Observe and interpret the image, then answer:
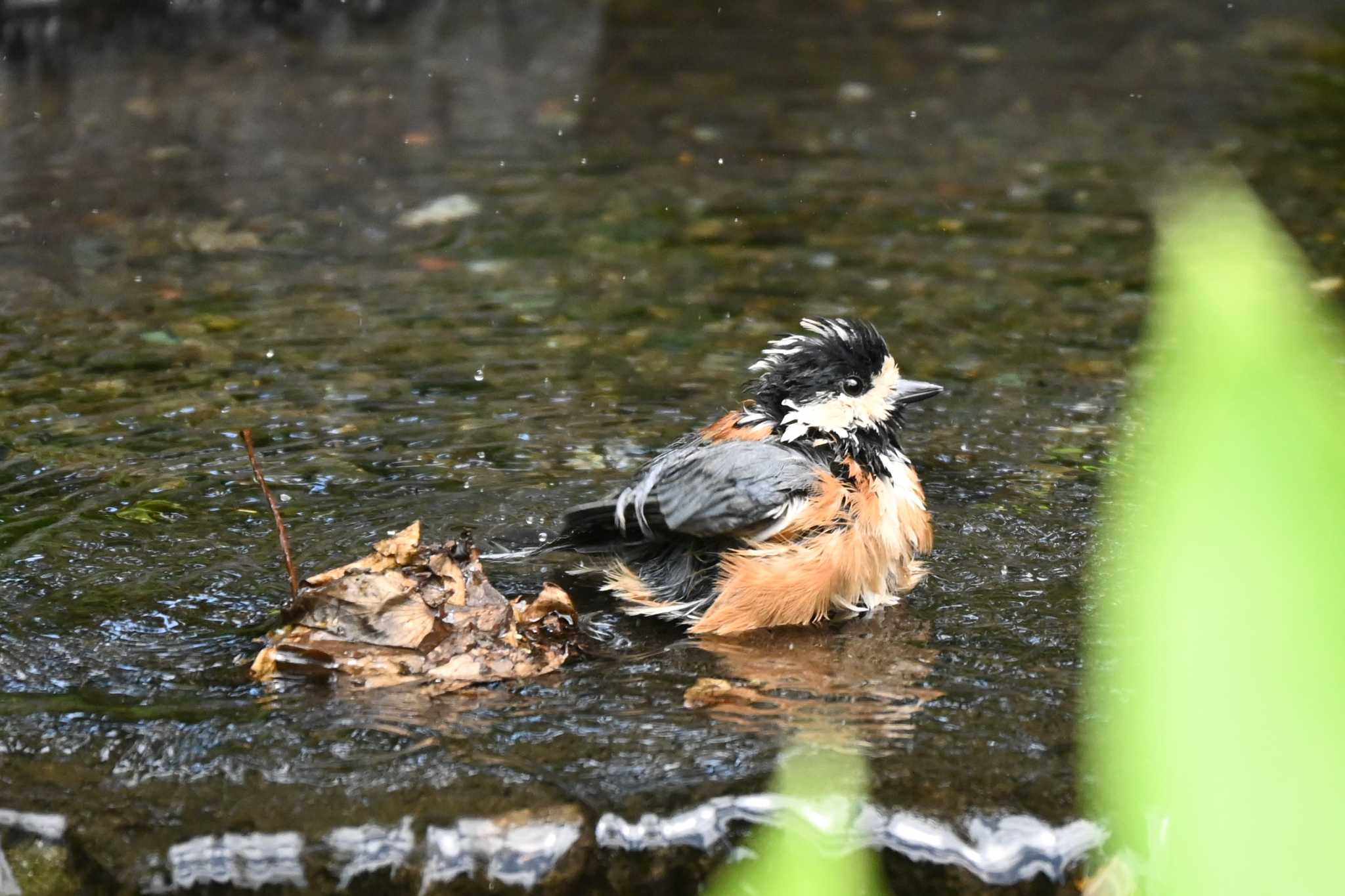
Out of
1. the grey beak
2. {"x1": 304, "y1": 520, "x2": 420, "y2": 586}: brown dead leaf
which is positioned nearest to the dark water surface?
{"x1": 304, "y1": 520, "x2": 420, "y2": 586}: brown dead leaf

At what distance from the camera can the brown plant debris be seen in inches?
165

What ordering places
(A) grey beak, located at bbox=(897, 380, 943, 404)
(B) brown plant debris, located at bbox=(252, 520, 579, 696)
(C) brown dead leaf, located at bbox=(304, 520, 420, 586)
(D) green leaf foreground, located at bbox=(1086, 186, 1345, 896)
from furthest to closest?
(A) grey beak, located at bbox=(897, 380, 943, 404), (C) brown dead leaf, located at bbox=(304, 520, 420, 586), (B) brown plant debris, located at bbox=(252, 520, 579, 696), (D) green leaf foreground, located at bbox=(1086, 186, 1345, 896)

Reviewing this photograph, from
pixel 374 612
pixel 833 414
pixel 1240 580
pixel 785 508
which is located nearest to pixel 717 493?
pixel 785 508

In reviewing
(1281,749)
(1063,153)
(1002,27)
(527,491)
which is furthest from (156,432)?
(1002,27)

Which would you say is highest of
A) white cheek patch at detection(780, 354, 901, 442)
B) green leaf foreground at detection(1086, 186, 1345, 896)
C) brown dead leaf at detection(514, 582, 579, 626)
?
green leaf foreground at detection(1086, 186, 1345, 896)

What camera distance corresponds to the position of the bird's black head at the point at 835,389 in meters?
4.96

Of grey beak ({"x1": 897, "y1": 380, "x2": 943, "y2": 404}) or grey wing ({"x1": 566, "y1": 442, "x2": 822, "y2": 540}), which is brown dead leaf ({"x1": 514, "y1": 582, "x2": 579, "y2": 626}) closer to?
grey wing ({"x1": 566, "y1": 442, "x2": 822, "y2": 540})

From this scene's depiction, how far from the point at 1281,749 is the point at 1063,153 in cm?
1008

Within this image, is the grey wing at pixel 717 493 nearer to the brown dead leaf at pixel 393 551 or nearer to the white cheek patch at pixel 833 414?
the white cheek patch at pixel 833 414

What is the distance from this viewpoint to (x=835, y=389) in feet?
16.3

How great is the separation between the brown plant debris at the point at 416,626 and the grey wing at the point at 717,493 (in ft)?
1.26

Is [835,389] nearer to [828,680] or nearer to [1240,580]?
[828,680]

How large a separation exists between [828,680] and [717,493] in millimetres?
709

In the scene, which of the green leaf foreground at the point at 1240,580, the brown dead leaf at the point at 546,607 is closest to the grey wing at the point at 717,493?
the brown dead leaf at the point at 546,607
